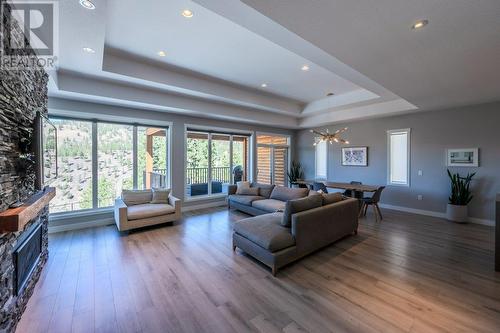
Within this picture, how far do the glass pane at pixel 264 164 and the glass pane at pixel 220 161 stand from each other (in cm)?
130

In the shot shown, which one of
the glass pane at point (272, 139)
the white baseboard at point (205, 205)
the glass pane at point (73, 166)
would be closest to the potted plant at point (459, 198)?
the glass pane at point (272, 139)

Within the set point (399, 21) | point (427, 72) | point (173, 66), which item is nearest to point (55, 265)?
point (173, 66)

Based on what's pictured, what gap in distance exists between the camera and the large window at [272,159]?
8094mm

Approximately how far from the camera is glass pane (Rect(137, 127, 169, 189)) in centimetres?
564

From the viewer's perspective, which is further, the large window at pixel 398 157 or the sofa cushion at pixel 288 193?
the large window at pixel 398 157

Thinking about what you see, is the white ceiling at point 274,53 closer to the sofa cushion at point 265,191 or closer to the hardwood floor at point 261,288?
the sofa cushion at point 265,191

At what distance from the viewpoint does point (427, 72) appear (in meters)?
3.23

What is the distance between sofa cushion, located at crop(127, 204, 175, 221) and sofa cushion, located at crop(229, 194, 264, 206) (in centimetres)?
169

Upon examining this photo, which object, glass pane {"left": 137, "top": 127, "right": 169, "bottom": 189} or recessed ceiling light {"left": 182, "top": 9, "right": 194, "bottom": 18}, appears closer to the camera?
recessed ceiling light {"left": 182, "top": 9, "right": 194, "bottom": 18}

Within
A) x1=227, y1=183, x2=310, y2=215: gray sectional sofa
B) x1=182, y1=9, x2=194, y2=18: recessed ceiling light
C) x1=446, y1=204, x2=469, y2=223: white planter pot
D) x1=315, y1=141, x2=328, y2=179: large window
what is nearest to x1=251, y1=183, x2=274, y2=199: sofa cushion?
x1=227, y1=183, x2=310, y2=215: gray sectional sofa

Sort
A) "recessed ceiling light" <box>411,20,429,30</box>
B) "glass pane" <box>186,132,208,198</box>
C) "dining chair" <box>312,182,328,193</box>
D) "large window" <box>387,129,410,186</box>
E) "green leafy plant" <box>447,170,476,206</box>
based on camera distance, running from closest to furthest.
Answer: "recessed ceiling light" <box>411,20,429,30</box> < "green leafy plant" <box>447,170,476,206</box> < "dining chair" <box>312,182,328,193</box> < "large window" <box>387,129,410,186</box> < "glass pane" <box>186,132,208,198</box>

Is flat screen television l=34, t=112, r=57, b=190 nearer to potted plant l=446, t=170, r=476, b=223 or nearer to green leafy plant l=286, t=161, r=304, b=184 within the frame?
green leafy plant l=286, t=161, r=304, b=184

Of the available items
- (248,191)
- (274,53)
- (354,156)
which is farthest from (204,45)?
(354,156)

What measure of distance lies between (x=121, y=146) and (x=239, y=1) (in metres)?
4.78
